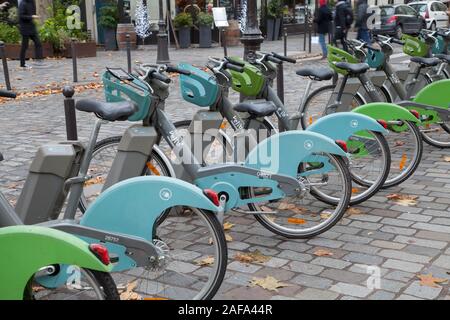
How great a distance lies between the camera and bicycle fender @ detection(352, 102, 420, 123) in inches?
205

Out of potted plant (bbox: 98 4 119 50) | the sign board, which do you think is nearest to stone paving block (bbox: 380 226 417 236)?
the sign board

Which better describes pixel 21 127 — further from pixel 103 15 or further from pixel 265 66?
pixel 103 15

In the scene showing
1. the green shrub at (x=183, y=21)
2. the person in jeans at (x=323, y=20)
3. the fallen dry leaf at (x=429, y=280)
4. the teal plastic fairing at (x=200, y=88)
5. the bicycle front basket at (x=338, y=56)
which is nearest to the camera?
the fallen dry leaf at (x=429, y=280)

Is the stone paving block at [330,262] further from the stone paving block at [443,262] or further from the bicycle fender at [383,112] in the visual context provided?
the bicycle fender at [383,112]

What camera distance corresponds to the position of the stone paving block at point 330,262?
3943 mm

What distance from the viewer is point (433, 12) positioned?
2686 centimetres

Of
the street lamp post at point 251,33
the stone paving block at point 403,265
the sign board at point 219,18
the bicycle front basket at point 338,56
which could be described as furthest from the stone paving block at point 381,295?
the sign board at point 219,18

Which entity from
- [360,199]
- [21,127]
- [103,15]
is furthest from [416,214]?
[103,15]

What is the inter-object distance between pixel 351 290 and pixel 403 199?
187 cm

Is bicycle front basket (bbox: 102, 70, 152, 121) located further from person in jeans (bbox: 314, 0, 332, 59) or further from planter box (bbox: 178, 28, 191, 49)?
planter box (bbox: 178, 28, 191, 49)

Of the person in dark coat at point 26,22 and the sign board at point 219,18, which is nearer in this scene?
the person in dark coat at point 26,22

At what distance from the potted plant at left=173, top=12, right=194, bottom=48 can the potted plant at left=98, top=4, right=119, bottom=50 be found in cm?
217

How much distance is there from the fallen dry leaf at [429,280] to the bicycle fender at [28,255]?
2095 mm

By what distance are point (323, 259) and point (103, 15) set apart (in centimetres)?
1954
